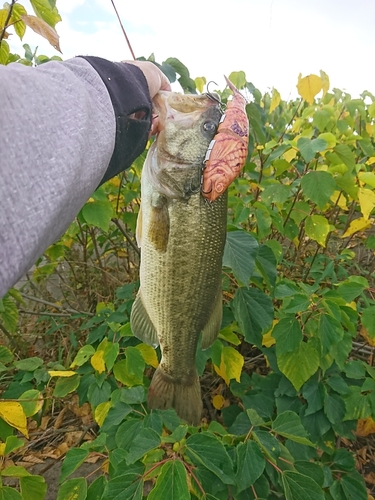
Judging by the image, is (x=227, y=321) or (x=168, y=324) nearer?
(x=168, y=324)

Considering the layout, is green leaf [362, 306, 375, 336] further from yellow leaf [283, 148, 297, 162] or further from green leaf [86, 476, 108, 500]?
green leaf [86, 476, 108, 500]

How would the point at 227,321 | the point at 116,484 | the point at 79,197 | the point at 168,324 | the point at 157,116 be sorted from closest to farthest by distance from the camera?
the point at 79,197 < the point at 116,484 < the point at 157,116 < the point at 168,324 < the point at 227,321

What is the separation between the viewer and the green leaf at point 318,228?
2.41m

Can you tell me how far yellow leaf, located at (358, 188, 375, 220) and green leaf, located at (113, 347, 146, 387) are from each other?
1394mm

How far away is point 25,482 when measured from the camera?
139cm

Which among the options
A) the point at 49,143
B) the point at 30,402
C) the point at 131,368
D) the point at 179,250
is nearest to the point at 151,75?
the point at 179,250

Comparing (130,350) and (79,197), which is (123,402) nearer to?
(130,350)

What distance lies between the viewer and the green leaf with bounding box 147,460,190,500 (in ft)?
3.51

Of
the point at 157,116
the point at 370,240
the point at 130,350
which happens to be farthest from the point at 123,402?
the point at 370,240

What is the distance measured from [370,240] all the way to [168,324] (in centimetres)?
163

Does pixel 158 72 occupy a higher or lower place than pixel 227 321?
higher

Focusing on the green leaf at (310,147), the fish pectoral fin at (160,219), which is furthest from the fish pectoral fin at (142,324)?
the green leaf at (310,147)

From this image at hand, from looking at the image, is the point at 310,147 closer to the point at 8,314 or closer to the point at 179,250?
the point at 179,250

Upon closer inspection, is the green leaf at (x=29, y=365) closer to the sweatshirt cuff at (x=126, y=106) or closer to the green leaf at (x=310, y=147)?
the sweatshirt cuff at (x=126, y=106)
